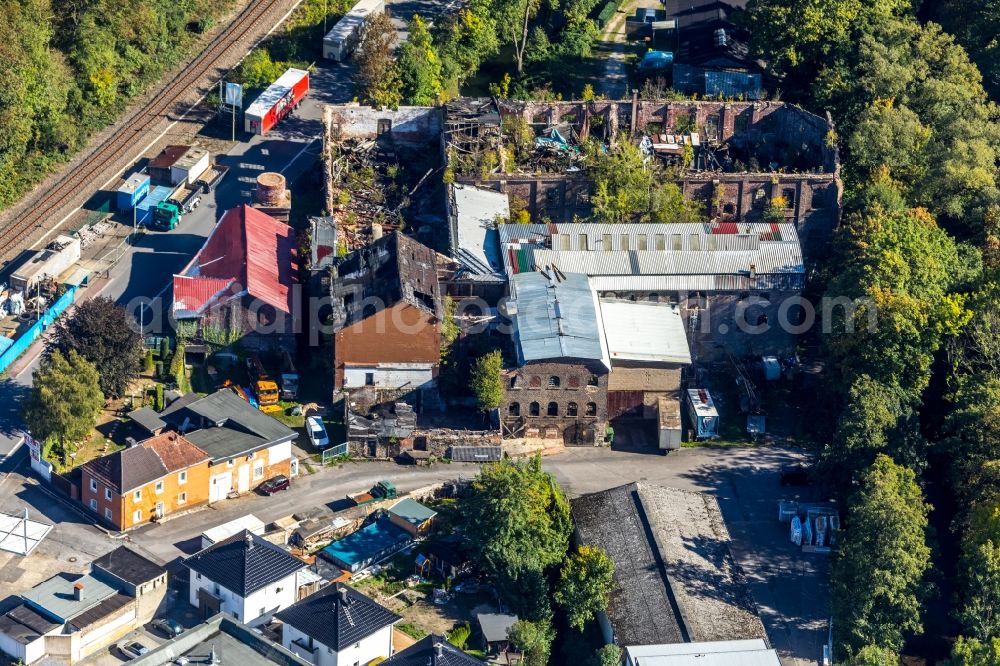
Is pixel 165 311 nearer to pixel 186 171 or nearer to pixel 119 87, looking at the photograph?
pixel 186 171

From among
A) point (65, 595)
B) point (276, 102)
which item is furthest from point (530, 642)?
point (276, 102)

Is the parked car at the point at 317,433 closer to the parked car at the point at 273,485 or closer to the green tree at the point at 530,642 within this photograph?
the parked car at the point at 273,485

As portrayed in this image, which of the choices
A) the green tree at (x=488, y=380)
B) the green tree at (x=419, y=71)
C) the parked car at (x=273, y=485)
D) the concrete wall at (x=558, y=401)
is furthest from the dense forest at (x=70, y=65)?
the concrete wall at (x=558, y=401)

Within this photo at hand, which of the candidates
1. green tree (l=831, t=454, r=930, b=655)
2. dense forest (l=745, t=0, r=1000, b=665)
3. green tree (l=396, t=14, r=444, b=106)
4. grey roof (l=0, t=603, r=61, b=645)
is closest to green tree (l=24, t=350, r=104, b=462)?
grey roof (l=0, t=603, r=61, b=645)

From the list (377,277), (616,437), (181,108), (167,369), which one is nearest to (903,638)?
(616,437)

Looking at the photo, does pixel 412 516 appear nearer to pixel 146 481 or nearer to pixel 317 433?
pixel 317 433
